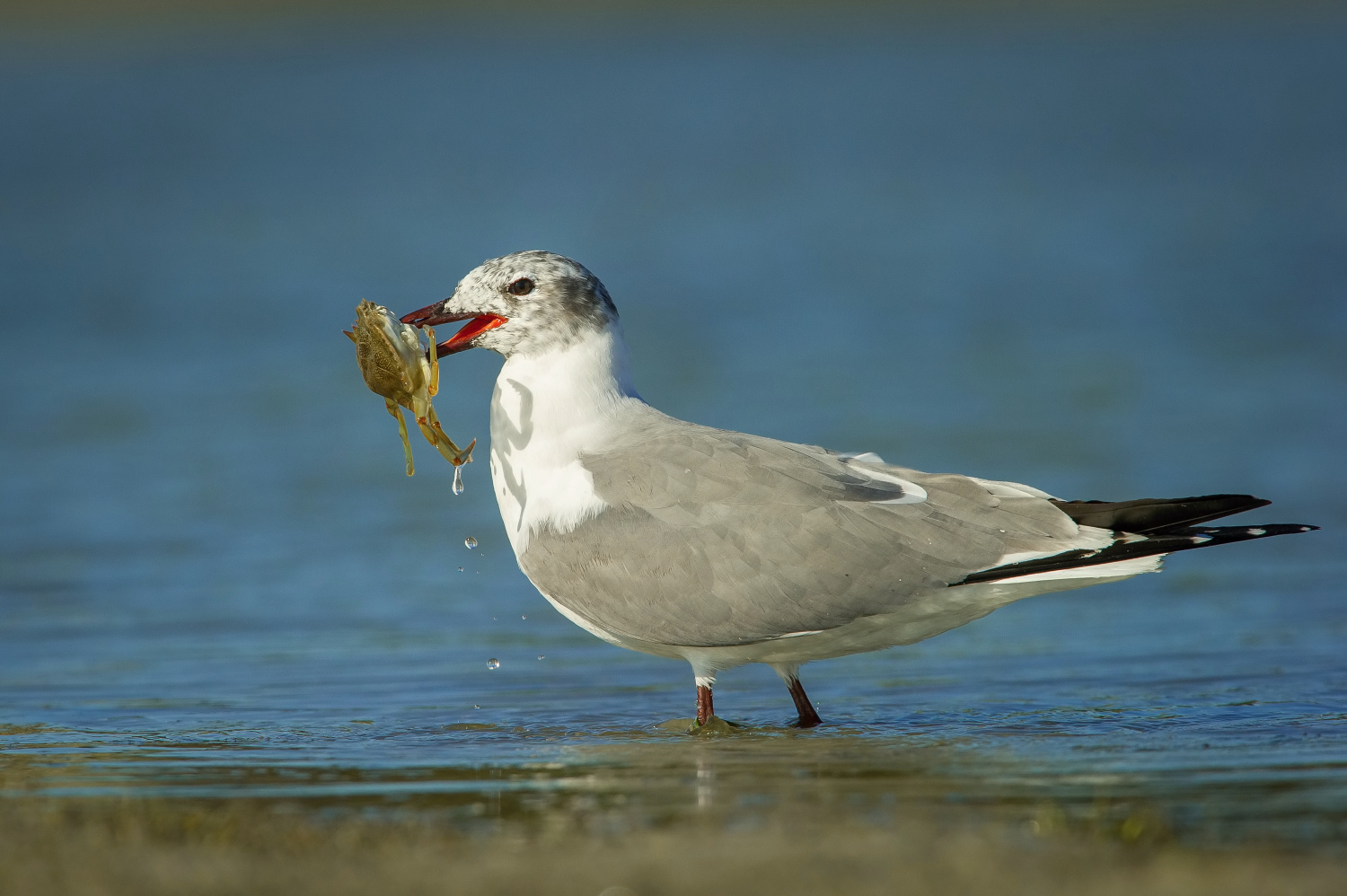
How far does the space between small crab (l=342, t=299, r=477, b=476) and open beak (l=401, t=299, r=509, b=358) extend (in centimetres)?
5

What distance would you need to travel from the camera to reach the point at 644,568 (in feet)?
19.1

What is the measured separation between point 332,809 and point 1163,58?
134 feet

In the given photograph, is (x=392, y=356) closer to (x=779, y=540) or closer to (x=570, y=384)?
(x=570, y=384)

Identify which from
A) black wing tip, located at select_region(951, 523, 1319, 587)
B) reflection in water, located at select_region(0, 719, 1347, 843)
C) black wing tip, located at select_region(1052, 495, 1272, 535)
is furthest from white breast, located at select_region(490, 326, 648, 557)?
black wing tip, located at select_region(1052, 495, 1272, 535)

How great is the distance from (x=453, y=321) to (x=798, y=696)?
200 centimetres

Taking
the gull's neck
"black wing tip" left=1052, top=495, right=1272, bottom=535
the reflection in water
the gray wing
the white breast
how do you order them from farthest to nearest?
the gull's neck < the white breast < the gray wing < "black wing tip" left=1052, top=495, right=1272, bottom=535 < the reflection in water

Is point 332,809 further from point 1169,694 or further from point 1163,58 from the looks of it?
point 1163,58

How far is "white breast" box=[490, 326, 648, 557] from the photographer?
20.1ft

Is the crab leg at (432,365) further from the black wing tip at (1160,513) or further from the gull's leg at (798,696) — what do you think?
the black wing tip at (1160,513)

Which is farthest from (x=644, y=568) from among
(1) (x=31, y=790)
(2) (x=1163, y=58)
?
(2) (x=1163, y=58)

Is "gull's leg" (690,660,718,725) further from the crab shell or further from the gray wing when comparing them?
the crab shell

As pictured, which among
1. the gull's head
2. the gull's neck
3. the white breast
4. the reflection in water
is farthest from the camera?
the gull's head

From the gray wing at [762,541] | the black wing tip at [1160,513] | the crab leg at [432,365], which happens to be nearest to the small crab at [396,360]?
the crab leg at [432,365]

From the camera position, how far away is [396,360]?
6.27 m
